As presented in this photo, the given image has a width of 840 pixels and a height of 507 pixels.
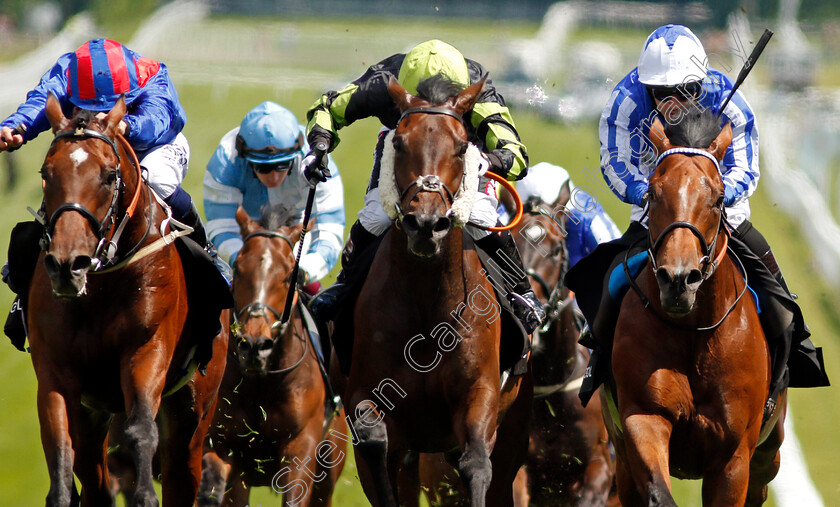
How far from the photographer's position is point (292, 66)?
91.3 feet

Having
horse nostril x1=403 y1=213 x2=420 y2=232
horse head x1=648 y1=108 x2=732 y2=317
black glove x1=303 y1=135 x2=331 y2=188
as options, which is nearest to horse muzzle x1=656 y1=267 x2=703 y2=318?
horse head x1=648 y1=108 x2=732 y2=317

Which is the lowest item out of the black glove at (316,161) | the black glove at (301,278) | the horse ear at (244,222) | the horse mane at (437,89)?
the black glove at (301,278)

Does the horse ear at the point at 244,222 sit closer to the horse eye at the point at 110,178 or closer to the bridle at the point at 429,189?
the horse eye at the point at 110,178

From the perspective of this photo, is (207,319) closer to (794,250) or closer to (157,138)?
(157,138)

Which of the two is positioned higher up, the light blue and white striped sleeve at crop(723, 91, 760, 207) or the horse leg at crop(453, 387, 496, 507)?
the light blue and white striped sleeve at crop(723, 91, 760, 207)

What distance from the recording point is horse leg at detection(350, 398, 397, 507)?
493cm

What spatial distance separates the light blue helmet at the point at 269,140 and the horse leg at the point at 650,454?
2886 mm

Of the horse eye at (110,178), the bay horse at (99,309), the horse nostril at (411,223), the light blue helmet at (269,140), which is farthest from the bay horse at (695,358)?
the light blue helmet at (269,140)

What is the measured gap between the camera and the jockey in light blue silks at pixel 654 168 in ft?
17.3

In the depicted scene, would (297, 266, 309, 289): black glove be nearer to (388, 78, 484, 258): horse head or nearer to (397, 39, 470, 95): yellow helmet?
(397, 39, 470, 95): yellow helmet

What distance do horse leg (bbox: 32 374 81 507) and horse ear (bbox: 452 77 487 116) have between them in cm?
209

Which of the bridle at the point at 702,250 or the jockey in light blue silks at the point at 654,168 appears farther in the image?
the jockey in light blue silks at the point at 654,168

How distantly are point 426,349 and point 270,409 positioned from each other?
4.82 ft

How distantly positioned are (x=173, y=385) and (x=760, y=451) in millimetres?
3042
